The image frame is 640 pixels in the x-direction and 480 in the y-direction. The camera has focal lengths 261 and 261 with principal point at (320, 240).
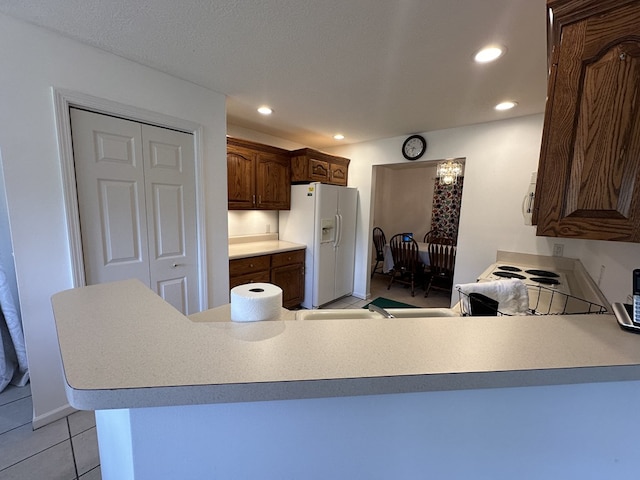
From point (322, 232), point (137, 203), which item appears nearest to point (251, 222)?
point (322, 232)

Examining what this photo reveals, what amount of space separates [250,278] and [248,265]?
155 millimetres

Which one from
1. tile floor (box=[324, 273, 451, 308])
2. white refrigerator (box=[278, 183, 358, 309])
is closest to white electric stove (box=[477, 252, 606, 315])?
tile floor (box=[324, 273, 451, 308])

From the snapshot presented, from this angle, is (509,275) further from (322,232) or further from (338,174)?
(338,174)

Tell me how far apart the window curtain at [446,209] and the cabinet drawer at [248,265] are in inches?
159

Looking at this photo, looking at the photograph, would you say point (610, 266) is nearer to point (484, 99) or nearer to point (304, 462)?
point (484, 99)

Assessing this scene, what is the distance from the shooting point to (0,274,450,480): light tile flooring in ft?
4.59

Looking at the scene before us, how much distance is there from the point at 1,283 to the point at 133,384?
99.1 inches

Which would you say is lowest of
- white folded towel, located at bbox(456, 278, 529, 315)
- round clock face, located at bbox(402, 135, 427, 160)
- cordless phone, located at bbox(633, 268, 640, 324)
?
white folded towel, located at bbox(456, 278, 529, 315)

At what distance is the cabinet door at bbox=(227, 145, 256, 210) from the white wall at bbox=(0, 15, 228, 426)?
3.47 feet

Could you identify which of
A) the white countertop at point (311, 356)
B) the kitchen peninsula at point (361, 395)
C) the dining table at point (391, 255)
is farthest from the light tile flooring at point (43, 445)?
the dining table at point (391, 255)

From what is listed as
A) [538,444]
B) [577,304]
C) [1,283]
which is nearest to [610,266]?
[577,304]

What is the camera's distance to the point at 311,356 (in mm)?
629

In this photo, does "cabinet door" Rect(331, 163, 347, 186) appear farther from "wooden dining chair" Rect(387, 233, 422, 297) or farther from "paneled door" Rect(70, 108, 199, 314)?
"paneled door" Rect(70, 108, 199, 314)

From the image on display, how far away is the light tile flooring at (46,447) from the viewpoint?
140cm
